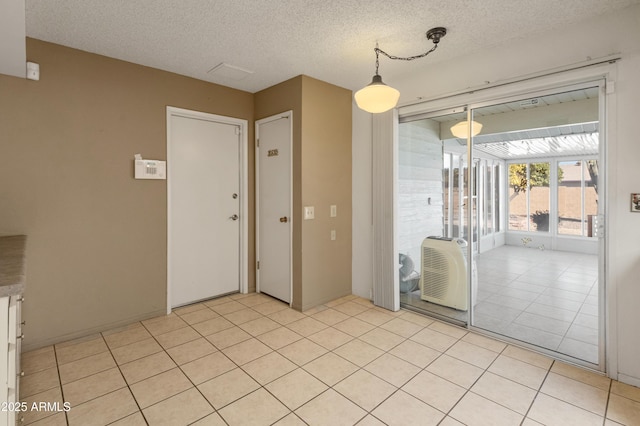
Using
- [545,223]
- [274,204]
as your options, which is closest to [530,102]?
[545,223]

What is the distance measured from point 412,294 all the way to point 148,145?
349 cm

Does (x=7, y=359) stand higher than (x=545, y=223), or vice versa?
(x=545, y=223)

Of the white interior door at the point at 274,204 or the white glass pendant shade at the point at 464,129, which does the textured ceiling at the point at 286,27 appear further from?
the white interior door at the point at 274,204

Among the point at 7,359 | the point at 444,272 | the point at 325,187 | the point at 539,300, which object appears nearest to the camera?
the point at 7,359

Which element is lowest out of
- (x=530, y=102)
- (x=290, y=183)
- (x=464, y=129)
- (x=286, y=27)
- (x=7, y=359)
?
(x=7, y=359)

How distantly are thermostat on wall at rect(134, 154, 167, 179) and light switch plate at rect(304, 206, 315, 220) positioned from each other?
5.23 feet

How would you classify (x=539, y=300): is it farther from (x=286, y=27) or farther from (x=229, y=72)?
(x=229, y=72)

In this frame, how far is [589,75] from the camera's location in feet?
7.82

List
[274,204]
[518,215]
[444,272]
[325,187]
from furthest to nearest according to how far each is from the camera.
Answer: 1. [518,215]
2. [274,204]
3. [325,187]
4. [444,272]

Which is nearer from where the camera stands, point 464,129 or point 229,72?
point 464,129

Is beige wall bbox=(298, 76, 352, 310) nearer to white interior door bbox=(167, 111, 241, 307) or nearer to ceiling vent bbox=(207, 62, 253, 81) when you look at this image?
ceiling vent bbox=(207, 62, 253, 81)

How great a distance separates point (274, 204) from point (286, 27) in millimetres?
2029

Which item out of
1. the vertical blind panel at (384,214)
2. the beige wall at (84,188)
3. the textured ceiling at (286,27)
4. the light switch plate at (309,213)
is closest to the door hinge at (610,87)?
the textured ceiling at (286,27)

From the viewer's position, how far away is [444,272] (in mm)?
3639
